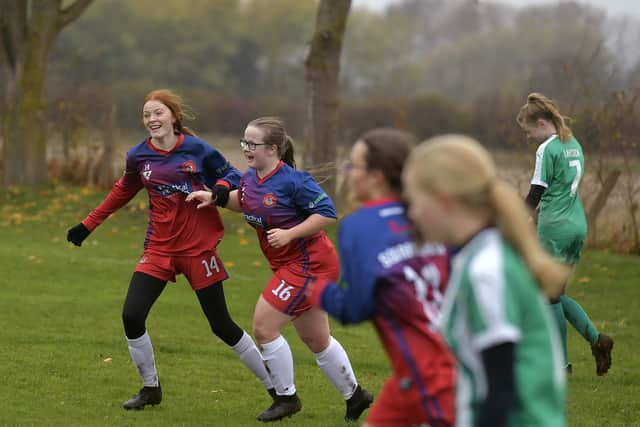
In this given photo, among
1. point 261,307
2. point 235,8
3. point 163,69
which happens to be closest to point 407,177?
point 261,307

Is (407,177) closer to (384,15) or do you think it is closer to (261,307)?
(261,307)

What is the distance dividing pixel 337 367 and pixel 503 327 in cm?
365

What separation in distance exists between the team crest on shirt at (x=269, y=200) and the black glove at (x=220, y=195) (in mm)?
283

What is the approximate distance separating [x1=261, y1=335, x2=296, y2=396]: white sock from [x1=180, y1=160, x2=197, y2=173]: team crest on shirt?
121 cm

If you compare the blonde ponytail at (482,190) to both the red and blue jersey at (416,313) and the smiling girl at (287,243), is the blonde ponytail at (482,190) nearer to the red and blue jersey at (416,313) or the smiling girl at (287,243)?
the red and blue jersey at (416,313)

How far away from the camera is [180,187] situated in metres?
6.68

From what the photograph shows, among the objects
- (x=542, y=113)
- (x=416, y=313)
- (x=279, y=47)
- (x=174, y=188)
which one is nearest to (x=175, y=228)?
(x=174, y=188)

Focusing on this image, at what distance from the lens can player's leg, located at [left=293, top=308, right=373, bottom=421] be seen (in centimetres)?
652

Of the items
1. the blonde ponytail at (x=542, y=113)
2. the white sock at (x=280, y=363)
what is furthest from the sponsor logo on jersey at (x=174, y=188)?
the blonde ponytail at (x=542, y=113)

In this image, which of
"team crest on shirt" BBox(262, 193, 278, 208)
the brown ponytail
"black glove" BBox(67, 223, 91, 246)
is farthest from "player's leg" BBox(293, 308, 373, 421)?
"black glove" BBox(67, 223, 91, 246)

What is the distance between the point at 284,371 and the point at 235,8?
6770cm

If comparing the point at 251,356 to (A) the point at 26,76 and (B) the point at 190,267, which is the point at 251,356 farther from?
(A) the point at 26,76

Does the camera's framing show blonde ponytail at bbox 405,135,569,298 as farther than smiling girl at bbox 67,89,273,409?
No

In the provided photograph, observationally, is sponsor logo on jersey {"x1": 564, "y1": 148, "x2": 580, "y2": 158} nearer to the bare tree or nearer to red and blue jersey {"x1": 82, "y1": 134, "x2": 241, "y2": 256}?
red and blue jersey {"x1": 82, "y1": 134, "x2": 241, "y2": 256}
